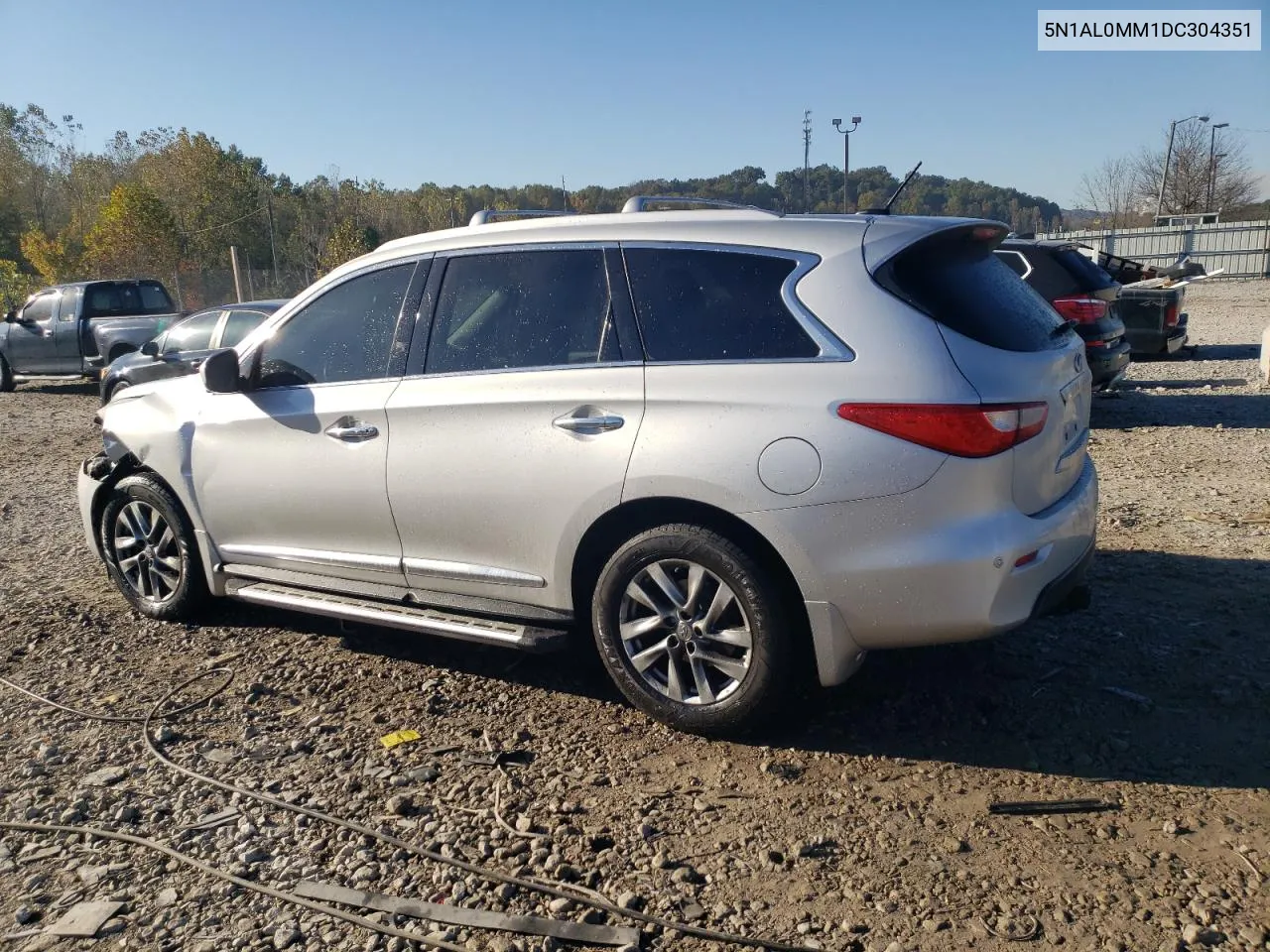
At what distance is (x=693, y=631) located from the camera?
12.2 feet

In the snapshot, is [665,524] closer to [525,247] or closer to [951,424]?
[951,424]

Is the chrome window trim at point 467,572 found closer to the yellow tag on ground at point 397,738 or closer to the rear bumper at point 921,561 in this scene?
the yellow tag on ground at point 397,738

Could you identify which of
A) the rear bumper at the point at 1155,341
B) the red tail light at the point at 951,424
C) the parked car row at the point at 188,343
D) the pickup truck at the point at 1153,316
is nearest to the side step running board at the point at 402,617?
the red tail light at the point at 951,424

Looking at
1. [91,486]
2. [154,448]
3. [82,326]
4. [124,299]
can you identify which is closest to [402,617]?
[154,448]

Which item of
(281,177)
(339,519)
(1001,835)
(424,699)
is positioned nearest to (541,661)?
(424,699)

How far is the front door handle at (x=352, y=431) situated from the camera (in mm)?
4359

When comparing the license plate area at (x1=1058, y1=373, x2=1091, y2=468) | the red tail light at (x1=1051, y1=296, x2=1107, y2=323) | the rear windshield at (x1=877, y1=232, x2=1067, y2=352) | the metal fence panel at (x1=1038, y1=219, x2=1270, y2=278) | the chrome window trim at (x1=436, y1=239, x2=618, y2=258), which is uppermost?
the metal fence panel at (x1=1038, y1=219, x2=1270, y2=278)

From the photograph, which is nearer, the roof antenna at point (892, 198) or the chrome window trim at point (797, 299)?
the chrome window trim at point (797, 299)

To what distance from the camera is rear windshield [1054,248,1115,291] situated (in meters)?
10.1

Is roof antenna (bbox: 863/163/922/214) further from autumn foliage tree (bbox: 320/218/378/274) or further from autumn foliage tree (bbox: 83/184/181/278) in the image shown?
autumn foliage tree (bbox: 83/184/181/278)

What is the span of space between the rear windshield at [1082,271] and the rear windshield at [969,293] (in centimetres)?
682

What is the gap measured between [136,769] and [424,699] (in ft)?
3.65

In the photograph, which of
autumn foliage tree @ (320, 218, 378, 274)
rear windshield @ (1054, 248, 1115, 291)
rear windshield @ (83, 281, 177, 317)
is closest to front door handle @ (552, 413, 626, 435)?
rear windshield @ (1054, 248, 1115, 291)

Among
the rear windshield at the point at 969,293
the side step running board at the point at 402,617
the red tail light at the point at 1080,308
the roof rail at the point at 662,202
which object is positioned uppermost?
the roof rail at the point at 662,202
